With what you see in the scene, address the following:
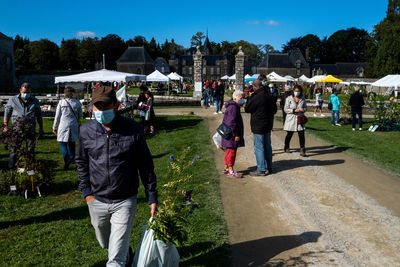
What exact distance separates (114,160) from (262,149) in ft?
15.5

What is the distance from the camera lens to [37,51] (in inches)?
2995

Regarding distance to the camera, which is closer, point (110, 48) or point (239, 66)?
point (239, 66)

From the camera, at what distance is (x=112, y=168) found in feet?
9.81

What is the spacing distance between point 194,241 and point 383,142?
982 centimetres

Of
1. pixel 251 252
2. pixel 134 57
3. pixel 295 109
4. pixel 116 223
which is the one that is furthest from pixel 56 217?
pixel 134 57

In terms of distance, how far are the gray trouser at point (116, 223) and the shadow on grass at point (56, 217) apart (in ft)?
7.78

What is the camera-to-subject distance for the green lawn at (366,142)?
906cm

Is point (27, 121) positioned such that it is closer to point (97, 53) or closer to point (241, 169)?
point (241, 169)

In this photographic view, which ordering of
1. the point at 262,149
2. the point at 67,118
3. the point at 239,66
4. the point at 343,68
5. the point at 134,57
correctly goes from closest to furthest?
the point at 262,149, the point at 67,118, the point at 239,66, the point at 134,57, the point at 343,68

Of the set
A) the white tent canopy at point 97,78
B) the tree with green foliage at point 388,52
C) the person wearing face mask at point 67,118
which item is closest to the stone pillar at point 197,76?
the white tent canopy at point 97,78

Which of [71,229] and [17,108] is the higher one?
[17,108]

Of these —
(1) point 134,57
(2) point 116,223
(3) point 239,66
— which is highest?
(1) point 134,57

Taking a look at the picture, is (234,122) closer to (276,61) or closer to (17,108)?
(17,108)

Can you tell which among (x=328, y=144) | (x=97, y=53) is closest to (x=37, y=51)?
(x=97, y=53)
